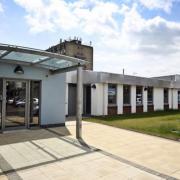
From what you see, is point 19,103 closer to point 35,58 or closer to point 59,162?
point 35,58

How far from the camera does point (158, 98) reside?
20.5 m

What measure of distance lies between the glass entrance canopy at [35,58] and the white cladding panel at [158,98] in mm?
12710

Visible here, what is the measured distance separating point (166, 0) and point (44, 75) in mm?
5872

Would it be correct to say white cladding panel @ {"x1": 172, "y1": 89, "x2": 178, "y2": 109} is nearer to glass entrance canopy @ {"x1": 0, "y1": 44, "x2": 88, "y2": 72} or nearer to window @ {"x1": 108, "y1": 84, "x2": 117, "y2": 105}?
window @ {"x1": 108, "y1": 84, "x2": 117, "y2": 105}

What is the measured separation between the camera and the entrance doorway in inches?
359

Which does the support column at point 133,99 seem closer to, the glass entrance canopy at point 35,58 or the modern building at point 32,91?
the modern building at point 32,91

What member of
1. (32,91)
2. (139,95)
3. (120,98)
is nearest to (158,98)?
(139,95)

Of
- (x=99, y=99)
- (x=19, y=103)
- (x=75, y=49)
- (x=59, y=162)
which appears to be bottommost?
(x=59, y=162)

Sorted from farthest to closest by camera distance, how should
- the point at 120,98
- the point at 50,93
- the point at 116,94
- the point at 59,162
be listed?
the point at 120,98 < the point at 116,94 < the point at 50,93 < the point at 59,162

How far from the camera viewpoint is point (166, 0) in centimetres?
741

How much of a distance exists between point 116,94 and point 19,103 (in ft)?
28.2

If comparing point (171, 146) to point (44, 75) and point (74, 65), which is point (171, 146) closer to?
point (74, 65)

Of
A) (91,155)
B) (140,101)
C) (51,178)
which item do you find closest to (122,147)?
(91,155)

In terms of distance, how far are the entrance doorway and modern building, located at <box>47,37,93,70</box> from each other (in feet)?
85.1
